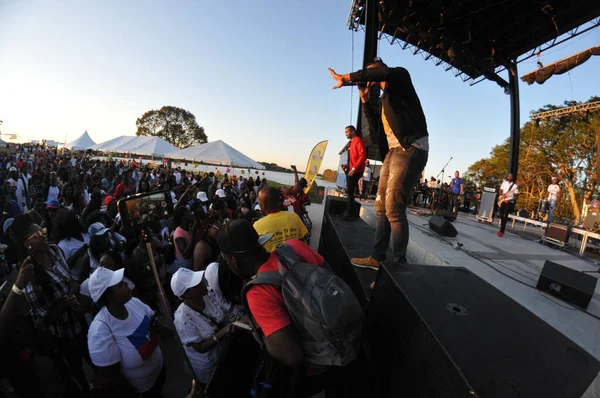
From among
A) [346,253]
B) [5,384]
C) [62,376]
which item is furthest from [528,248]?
[5,384]

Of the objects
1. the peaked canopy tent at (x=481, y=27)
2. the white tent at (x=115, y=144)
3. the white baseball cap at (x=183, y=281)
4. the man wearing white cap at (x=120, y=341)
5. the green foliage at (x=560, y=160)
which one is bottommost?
the man wearing white cap at (x=120, y=341)

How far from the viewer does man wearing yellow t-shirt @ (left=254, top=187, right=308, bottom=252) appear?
3.04 m

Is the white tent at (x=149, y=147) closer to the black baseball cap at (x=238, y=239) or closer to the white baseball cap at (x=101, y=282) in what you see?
the white baseball cap at (x=101, y=282)

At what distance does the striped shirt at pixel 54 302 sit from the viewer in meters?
2.36

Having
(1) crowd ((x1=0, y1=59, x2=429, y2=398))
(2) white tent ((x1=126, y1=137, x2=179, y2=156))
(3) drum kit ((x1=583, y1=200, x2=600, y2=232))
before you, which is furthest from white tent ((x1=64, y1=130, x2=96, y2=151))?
(3) drum kit ((x1=583, y1=200, x2=600, y2=232))

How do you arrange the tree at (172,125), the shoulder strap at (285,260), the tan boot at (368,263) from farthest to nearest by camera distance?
1. the tree at (172,125)
2. the tan boot at (368,263)
3. the shoulder strap at (285,260)

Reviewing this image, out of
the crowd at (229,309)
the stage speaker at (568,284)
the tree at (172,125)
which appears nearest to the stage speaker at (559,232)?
the stage speaker at (568,284)

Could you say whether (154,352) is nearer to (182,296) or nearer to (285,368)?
(182,296)

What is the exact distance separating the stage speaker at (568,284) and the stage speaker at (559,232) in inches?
173

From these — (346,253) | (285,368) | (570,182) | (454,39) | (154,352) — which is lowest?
(154,352)

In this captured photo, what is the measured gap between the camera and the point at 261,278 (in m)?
1.47

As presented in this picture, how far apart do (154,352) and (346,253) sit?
209cm

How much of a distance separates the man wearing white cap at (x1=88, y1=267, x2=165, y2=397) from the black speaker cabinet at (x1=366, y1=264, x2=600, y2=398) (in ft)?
6.10

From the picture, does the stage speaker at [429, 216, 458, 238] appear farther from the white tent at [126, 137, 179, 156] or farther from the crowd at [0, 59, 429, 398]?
the white tent at [126, 137, 179, 156]
